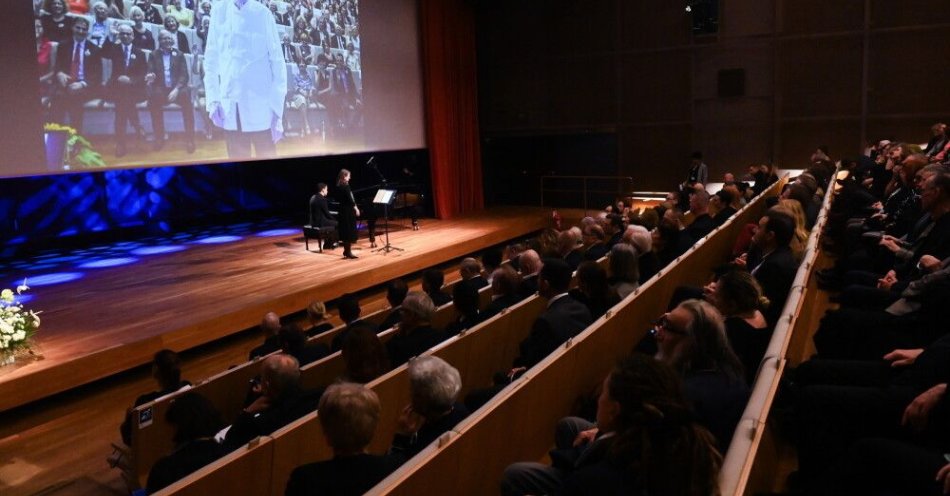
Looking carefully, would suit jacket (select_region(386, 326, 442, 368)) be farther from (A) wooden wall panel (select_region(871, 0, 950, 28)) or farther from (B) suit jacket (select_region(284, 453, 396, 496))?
(A) wooden wall panel (select_region(871, 0, 950, 28))

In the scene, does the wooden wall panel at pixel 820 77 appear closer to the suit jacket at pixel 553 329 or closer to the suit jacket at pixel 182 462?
the suit jacket at pixel 553 329

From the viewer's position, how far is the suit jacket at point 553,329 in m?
3.28

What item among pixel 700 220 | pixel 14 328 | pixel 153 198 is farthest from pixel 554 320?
pixel 153 198

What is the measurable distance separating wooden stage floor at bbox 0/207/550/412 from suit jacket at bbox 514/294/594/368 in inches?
139

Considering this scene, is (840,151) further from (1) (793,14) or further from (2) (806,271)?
(2) (806,271)

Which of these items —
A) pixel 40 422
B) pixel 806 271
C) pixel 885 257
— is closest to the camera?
pixel 806 271

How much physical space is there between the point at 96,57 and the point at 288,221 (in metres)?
6.17

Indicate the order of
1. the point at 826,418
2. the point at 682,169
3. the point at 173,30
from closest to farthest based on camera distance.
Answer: the point at 826,418 < the point at 173,30 < the point at 682,169

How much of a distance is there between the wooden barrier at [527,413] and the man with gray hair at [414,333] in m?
0.94

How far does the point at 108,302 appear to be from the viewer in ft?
22.4

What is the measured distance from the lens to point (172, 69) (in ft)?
25.6

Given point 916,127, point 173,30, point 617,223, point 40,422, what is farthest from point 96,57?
point 916,127

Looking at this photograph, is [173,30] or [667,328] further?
[173,30]

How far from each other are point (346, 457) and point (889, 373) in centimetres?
195
